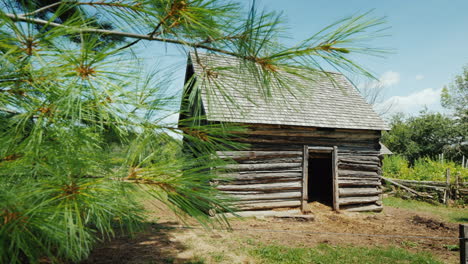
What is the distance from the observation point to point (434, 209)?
11641 millimetres

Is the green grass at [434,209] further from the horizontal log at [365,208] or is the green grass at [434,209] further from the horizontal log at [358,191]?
the horizontal log at [358,191]

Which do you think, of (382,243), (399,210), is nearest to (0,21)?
(382,243)

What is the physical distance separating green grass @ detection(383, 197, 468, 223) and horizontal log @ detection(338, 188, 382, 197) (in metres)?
2.24

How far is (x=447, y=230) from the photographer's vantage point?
7828 mm

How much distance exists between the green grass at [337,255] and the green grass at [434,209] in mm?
5243

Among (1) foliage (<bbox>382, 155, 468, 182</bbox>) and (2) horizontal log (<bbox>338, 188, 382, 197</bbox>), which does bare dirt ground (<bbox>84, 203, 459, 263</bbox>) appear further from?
(1) foliage (<bbox>382, 155, 468, 182</bbox>)

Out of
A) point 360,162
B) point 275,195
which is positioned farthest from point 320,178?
point 275,195

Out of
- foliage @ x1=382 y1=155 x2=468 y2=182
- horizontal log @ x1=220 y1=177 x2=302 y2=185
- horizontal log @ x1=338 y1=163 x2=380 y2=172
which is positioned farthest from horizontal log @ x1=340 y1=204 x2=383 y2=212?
foliage @ x1=382 y1=155 x2=468 y2=182

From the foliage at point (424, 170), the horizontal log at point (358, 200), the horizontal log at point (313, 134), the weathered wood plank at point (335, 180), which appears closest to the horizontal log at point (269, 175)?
the horizontal log at point (313, 134)

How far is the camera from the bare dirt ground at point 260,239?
5230 mm

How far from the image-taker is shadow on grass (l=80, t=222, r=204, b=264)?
4.94m

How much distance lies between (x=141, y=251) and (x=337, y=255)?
3.68 m

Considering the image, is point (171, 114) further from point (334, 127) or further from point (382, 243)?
point (334, 127)

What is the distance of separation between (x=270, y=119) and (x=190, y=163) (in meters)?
7.06
